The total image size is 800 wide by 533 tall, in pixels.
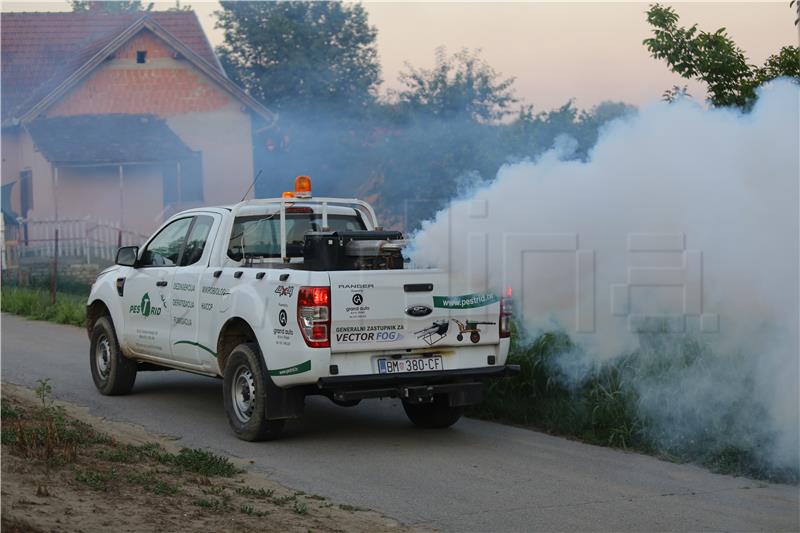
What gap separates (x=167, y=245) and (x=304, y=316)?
2.78 meters

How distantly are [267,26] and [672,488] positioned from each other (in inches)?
1363

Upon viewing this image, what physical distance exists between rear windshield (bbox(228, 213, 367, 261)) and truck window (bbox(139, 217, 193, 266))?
0.75 m

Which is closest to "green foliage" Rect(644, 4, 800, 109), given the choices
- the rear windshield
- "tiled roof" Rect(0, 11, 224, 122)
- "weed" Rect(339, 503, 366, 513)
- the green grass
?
the rear windshield

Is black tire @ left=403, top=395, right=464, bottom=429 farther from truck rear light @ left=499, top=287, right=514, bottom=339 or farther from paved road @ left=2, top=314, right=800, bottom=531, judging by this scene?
truck rear light @ left=499, top=287, right=514, bottom=339

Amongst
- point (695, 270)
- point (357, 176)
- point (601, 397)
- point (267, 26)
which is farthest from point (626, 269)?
point (267, 26)

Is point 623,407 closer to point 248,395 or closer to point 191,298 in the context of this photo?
point 248,395

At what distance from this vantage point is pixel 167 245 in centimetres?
1020

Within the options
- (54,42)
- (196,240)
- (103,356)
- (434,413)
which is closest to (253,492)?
(434,413)

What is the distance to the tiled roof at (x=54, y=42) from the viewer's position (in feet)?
111

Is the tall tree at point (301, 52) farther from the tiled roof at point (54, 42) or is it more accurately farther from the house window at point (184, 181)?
the house window at point (184, 181)

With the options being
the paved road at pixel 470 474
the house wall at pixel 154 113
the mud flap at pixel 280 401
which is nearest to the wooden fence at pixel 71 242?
the house wall at pixel 154 113

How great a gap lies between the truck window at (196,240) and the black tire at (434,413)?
2.34 metres

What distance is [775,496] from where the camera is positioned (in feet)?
23.5

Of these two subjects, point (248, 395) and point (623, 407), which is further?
point (623, 407)
